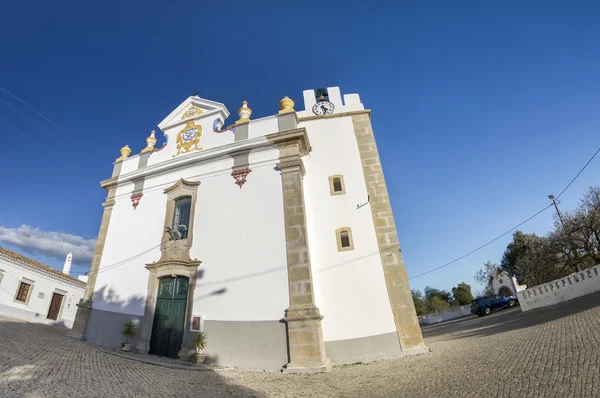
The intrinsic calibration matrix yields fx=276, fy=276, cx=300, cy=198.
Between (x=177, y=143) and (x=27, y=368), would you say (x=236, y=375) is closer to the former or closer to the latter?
(x=27, y=368)

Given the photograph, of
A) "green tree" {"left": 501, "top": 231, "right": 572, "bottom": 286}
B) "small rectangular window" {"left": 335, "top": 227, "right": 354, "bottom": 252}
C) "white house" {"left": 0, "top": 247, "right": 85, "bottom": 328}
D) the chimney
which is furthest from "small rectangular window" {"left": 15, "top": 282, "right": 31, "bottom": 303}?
"green tree" {"left": 501, "top": 231, "right": 572, "bottom": 286}

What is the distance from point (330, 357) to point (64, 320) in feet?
79.5

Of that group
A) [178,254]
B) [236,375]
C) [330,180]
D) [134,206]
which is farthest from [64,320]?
[330,180]

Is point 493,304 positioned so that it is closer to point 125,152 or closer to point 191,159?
point 191,159

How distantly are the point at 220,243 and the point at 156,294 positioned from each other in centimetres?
305

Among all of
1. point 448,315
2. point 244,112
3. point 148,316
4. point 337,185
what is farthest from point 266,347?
point 448,315

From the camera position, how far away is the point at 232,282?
905 centimetres

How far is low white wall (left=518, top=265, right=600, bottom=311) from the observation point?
12.1 m

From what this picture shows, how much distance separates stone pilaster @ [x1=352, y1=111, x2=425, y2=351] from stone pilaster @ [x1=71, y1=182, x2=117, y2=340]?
11527mm

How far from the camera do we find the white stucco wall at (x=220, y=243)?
8766 mm

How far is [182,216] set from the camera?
11188 mm

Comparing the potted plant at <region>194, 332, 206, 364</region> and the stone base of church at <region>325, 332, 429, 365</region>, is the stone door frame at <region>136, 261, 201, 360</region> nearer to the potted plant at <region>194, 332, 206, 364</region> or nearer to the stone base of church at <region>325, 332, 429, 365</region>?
the potted plant at <region>194, 332, 206, 364</region>

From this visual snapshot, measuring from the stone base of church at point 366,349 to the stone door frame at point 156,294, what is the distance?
444cm

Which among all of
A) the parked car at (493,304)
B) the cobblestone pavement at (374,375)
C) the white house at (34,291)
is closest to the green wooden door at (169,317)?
the cobblestone pavement at (374,375)
